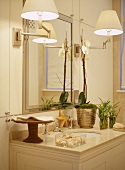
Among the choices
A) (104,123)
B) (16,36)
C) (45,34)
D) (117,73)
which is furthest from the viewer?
(117,73)

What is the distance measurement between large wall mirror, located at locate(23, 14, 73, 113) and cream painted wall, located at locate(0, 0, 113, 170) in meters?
0.07

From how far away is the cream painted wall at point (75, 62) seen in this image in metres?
1.80

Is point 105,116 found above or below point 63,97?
below

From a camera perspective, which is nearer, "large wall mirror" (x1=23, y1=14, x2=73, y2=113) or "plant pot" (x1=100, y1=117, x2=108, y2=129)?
"large wall mirror" (x1=23, y1=14, x2=73, y2=113)

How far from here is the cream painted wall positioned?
1.80m

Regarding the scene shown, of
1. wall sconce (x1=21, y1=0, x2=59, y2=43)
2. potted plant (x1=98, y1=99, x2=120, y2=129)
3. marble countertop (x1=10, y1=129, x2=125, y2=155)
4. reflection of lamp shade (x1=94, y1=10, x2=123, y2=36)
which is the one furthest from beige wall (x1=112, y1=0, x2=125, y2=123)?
wall sconce (x1=21, y1=0, x2=59, y2=43)

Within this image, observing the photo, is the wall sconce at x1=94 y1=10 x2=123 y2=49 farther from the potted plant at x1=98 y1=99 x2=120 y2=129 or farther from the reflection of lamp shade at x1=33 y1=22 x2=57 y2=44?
the potted plant at x1=98 y1=99 x2=120 y2=129

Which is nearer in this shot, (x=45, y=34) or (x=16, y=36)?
(x=16, y=36)

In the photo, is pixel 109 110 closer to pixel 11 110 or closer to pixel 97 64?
pixel 97 64

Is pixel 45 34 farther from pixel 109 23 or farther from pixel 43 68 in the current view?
pixel 109 23

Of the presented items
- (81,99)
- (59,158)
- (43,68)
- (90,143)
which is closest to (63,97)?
(81,99)

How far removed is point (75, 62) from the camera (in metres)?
2.60

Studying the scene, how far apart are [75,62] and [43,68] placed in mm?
523

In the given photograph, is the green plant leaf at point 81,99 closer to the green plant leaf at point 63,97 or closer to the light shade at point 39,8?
the green plant leaf at point 63,97
